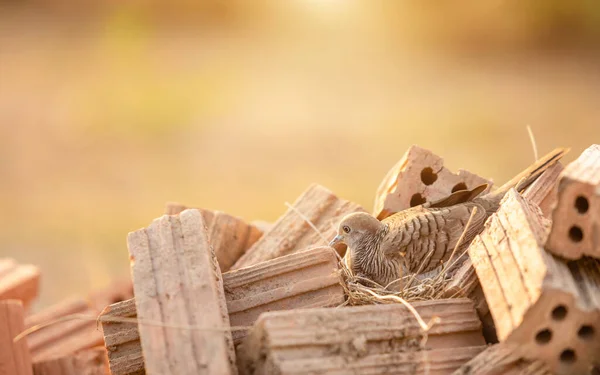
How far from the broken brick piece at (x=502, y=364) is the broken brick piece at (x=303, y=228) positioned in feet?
4.67

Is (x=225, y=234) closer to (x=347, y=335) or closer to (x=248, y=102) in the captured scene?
(x=347, y=335)

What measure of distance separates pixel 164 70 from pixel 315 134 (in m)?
2.20

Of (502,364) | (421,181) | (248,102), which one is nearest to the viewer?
(502,364)

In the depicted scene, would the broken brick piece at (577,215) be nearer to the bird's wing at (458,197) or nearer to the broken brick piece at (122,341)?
the bird's wing at (458,197)

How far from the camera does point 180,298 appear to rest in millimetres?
2227

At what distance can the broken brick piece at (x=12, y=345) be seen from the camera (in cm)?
311

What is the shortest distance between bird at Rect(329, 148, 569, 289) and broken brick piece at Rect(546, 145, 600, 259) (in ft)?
3.35

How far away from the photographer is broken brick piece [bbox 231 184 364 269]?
3.49m

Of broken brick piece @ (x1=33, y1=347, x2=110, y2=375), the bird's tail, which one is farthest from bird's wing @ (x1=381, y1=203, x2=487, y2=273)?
broken brick piece @ (x1=33, y1=347, x2=110, y2=375)

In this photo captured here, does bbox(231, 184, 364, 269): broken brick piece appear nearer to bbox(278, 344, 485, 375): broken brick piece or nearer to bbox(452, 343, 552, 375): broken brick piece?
bbox(278, 344, 485, 375): broken brick piece

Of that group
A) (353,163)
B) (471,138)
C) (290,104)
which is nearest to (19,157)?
(290,104)

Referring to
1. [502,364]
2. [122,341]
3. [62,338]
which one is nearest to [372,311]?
[502,364]

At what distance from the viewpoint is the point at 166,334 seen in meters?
2.15

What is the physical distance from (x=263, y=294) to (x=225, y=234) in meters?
1.14
